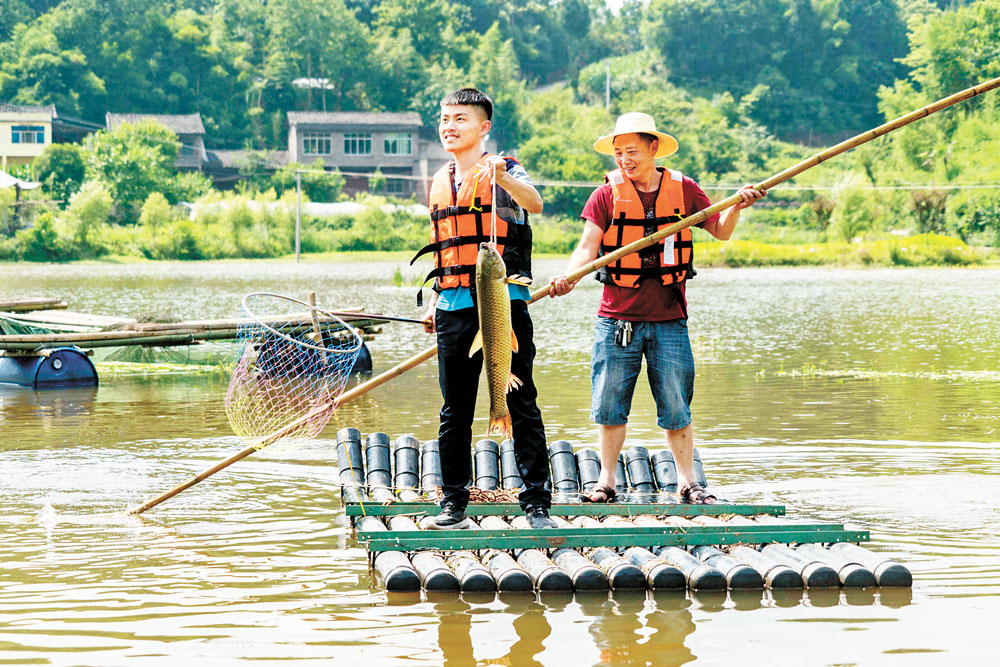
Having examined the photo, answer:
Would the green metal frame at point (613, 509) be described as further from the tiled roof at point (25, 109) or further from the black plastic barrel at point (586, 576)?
the tiled roof at point (25, 109)

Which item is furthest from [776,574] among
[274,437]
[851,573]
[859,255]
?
[859,255]

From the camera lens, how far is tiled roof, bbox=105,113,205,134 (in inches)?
4112

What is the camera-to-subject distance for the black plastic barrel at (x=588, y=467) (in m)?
8.11

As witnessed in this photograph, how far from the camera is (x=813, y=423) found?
12.2m

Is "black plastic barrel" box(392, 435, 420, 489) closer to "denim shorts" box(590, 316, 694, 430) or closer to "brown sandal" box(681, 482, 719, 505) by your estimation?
"denim shorts" box(590, 316, 694, 430)

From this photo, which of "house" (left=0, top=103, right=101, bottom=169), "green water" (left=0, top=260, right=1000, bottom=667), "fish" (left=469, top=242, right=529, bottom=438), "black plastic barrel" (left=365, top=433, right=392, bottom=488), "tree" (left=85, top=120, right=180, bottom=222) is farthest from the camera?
"house" (left=0, top=103, right=101, bottom=169)

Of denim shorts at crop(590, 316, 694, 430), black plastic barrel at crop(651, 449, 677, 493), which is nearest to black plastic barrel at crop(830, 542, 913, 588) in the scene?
denim shorts at crop(590, 316, 694, 430)

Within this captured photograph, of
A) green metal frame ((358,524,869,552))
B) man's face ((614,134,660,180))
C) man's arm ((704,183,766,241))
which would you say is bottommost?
green metal frame ((358,524,869,552))

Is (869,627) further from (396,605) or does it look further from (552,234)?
(552,234)

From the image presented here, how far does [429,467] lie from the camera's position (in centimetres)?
827

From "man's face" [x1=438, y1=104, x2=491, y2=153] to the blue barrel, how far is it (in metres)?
10.9

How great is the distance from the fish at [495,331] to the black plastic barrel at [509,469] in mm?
1910

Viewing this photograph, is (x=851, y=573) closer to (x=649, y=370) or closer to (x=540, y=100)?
(x=649, y=370)

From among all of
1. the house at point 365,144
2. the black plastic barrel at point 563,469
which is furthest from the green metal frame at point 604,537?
the house at point 365,144
